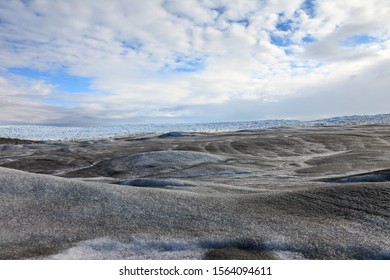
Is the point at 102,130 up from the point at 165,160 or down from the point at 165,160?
down

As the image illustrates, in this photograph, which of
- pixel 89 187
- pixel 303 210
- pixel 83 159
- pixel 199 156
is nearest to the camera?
pixel 303 210

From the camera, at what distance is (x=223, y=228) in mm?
4414

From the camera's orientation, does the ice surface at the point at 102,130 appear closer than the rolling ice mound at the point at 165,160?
No

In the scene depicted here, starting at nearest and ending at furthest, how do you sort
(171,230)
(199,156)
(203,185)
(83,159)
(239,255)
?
(239,255), (171,230), (203,185), (199,156), (83,159)

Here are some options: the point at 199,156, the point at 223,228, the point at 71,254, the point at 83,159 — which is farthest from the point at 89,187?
the point at 83,159

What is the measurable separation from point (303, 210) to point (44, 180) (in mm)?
4301

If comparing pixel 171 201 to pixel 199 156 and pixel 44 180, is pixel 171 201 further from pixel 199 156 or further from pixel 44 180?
pixel 199 156

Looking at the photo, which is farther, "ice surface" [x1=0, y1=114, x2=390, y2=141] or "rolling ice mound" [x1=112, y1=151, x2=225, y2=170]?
"ice surface" [x1=0, y1=114, x2=390, y2=141]

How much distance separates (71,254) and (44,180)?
8.23 feet

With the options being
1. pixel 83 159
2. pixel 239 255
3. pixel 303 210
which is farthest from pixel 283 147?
pixel 239 255

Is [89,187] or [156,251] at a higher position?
[89,187]

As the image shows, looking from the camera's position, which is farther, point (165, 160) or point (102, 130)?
point (102, 130)

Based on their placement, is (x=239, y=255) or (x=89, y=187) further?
(x=89, y=187)

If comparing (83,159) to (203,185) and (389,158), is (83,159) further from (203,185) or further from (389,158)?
(389,158)
